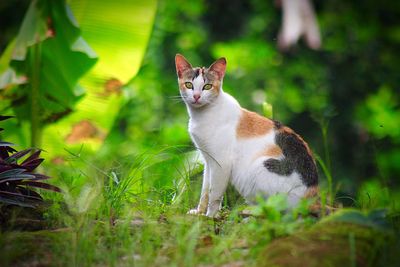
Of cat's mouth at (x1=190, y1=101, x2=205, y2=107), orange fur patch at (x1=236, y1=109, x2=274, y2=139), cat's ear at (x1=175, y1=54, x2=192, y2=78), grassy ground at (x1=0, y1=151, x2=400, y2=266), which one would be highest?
cat's ear at (x1=175, y1=54, x2=192, y2=78)

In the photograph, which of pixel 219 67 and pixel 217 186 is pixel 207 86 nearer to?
pixel 219 67

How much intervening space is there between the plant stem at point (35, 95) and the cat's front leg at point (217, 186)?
255 centimetres

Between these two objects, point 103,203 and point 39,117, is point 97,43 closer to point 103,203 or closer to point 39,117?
point 39,117

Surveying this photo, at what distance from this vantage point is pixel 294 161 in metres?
4.11

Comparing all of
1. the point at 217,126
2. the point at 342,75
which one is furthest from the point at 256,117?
the point at 342,75

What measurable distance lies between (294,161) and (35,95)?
3088 mm

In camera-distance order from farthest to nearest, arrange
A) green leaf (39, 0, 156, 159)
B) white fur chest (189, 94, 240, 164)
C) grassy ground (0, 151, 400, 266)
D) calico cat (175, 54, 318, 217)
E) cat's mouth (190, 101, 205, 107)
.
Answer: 1. green leaf (39, 0, 156, 159)
2. cat's mouth (190, 101, 205, 107)
3. white fur chest (189, 94, 240, 164)
4. calico cat (175, 54, 318, 217)
5. grassy ground (0, 151, 400, 266)

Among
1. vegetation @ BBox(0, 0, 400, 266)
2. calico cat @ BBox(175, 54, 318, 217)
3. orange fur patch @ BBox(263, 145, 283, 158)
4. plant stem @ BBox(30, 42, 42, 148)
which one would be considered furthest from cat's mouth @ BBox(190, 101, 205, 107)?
plant stem @ BBox(30, 42, 42, 148)

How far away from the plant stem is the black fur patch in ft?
9.45

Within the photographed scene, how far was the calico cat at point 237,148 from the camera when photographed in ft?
13.3

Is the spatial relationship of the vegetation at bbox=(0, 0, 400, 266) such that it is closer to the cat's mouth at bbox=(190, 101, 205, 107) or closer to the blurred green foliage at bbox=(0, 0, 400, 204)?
the blurred green foliage at bbox=(0, 0, 400, 204)

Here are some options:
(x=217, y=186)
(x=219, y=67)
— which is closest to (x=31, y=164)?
(x=217, y=186)

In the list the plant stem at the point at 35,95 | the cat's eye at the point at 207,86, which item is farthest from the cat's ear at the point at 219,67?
the plant stem at the point at 35,95

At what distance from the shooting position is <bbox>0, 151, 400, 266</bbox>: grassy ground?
2846 mm
